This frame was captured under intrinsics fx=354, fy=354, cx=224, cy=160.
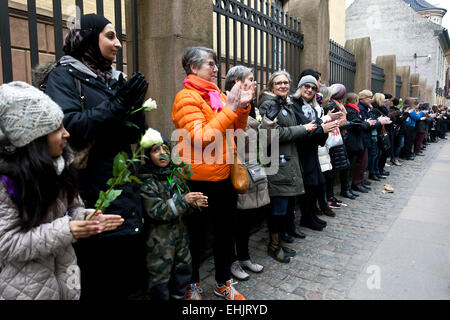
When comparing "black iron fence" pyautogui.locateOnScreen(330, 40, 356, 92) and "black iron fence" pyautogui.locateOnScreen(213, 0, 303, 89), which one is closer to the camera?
"black iron fence" pyautogui.locateOnScreen(213, 0, 303, 89)

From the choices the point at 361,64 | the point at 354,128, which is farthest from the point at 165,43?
the point at 361,64

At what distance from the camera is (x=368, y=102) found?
7.65m

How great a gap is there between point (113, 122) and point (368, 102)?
268 inches

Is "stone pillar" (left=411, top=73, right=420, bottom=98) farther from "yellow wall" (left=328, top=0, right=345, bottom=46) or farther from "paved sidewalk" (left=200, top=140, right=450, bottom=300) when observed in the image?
"paved sidewalk" (left=200, top=140, right=450, bottom=300)

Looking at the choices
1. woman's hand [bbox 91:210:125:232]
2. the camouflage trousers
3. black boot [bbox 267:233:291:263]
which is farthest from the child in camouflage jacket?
black boot [bbox 267:233:291:263]

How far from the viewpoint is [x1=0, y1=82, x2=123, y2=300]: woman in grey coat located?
1586 mm

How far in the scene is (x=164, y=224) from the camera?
9.12 feet

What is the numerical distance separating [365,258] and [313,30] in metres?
4.32

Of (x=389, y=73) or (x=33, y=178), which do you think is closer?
(x=33, y=178)

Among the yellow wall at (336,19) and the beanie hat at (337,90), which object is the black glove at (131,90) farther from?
the yellow wall at (336,19)

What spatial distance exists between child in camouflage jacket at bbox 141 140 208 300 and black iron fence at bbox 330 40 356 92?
6.27 metres

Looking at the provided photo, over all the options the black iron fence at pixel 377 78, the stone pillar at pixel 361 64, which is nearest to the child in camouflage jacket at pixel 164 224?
the stone pillar at pixel 361 64

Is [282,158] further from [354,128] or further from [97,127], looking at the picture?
[354,128]
